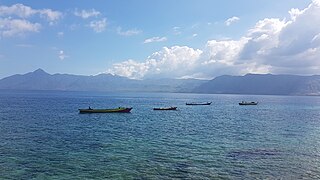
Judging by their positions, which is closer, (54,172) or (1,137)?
(54,172)

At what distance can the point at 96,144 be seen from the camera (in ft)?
168

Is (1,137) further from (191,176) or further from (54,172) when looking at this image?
(191,176)

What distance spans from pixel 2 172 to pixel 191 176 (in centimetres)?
2077

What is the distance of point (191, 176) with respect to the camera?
33.5 meters

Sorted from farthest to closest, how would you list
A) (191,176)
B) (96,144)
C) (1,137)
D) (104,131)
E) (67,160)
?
(104,131) < (1,137) < (96,144) < (67,160) < (191,176)

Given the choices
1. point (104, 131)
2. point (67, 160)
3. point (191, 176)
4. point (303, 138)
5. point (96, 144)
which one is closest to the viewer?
point (191, 176)

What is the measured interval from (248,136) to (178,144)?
18366 millimetres

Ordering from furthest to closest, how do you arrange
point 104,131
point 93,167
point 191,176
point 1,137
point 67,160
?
point 104,131 < point 1,137 < point 67,160 < point 93,167 < point 191,176

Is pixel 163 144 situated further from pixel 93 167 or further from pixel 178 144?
pixel 93 167

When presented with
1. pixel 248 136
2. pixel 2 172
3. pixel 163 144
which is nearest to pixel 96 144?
pixel 163 144

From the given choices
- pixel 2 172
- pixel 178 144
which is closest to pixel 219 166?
pixel 178 144

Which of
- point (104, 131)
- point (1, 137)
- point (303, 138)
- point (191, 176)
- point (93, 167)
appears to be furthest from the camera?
point (104, 131)

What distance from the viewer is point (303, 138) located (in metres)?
62.2

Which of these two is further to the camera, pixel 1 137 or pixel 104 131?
pixel 104 131
